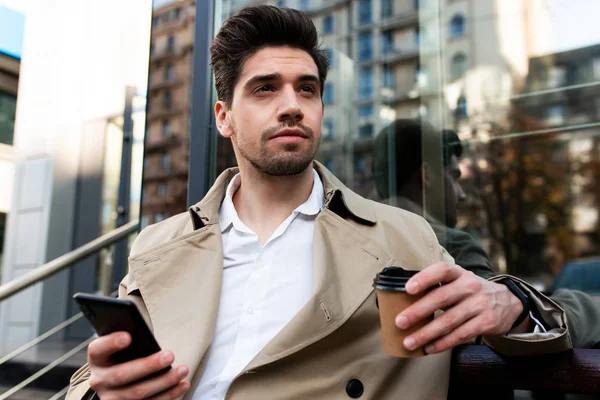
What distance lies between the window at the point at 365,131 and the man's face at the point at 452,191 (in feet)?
3.79

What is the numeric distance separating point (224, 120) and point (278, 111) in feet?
1.21

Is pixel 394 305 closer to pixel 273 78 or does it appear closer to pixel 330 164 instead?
pixel 273 78

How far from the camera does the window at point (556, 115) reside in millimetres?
6566

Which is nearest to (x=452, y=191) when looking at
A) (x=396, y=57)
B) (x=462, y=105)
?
(x=396, y=57)

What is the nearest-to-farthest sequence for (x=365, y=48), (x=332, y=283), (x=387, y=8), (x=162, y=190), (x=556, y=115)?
(x=332, y=283) → (x=162, y=190) → (x=365, y=48) → (x=387, y=8) → (x=556, y=115)

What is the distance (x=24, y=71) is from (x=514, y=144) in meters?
7.12

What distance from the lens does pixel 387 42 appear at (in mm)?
4672

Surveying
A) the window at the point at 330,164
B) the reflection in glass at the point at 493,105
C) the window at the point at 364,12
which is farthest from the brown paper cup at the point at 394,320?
the window at the point at 364,12

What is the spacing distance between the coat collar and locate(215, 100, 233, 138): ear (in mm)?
167

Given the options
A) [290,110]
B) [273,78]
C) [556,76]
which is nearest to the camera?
[290,110]

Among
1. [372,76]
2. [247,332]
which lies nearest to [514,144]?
[372,76]

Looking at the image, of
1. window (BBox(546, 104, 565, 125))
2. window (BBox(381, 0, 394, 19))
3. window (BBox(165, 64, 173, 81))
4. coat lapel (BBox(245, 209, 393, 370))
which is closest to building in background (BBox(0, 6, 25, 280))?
window (BBox(165, 64, 173, 81))

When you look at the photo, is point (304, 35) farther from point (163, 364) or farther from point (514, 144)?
point (514, 144)

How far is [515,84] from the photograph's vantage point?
326 inches
